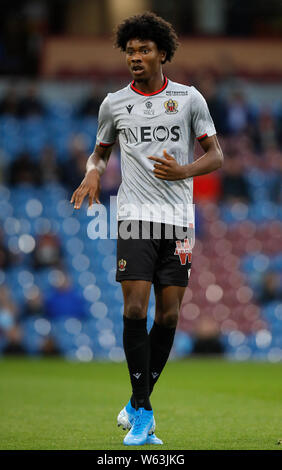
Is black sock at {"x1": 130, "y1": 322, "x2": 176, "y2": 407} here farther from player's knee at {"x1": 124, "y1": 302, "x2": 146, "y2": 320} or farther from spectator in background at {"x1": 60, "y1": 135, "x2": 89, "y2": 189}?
spectator in background at {"x1": 60, "y1": 135, "x2": 89, "y2": 189}

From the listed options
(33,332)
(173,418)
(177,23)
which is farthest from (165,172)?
(177,23)

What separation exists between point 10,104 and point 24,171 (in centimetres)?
198

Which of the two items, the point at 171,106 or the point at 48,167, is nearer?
the point at 171,106

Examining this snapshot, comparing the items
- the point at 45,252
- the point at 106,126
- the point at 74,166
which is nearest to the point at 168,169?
the point at 106,126

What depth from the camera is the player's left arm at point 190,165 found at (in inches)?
223

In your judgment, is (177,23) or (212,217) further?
(177,23)

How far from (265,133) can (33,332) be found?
733 centimetres

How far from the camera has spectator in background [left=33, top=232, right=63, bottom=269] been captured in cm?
1575

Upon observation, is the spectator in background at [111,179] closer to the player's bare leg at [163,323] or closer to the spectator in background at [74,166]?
the spectator in background at [74,166]

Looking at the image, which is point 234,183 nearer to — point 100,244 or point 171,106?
point 100,244

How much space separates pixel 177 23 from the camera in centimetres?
2414

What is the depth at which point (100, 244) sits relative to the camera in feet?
56.0

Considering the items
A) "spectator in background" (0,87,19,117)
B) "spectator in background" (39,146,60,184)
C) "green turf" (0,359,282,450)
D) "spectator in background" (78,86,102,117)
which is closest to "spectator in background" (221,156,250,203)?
"spectator in background" (78,86,102,117)

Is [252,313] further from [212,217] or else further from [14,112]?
[14,112]
